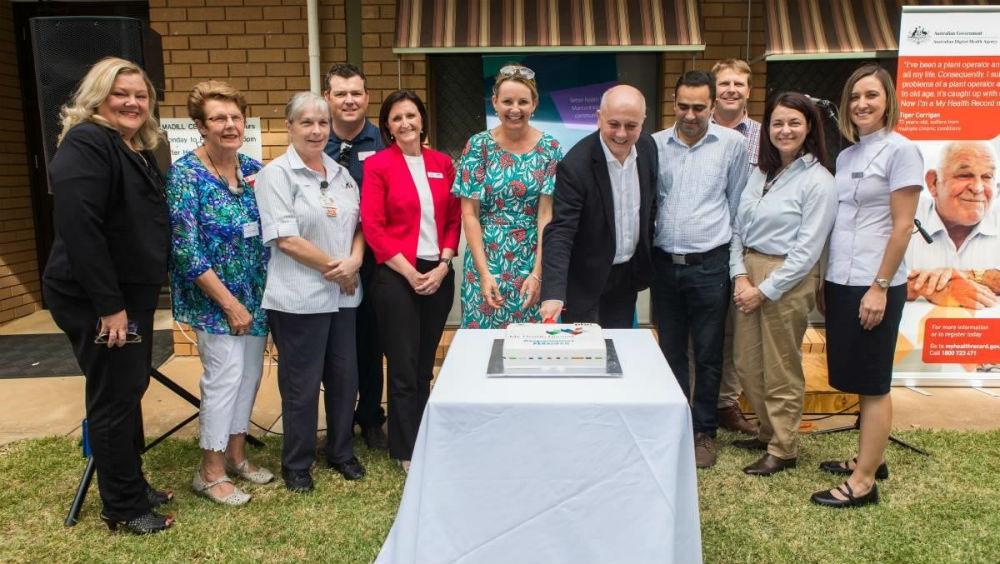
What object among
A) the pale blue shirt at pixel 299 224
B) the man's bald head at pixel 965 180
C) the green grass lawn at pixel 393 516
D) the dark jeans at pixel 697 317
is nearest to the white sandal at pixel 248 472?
the green grass lawn at pixel 393 516

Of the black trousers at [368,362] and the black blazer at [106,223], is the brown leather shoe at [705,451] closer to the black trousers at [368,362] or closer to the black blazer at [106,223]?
the black trousers at [368,362]

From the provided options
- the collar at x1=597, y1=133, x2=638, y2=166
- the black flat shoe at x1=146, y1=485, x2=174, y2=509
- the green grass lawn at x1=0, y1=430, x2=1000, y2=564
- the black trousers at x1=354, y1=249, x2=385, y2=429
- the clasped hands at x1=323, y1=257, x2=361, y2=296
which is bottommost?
the green grass lawn at x1=0, y1=430, x2=1000, y2=564

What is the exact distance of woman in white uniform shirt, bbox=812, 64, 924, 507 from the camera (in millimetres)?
2799

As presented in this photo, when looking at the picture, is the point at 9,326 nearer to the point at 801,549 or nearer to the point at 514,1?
the point at 514,1

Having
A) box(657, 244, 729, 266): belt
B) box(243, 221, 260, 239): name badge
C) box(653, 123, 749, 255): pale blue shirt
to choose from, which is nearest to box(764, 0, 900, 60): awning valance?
box(653, 123, 749, 255): pale blue shirt

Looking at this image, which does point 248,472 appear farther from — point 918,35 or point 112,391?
point 918,35

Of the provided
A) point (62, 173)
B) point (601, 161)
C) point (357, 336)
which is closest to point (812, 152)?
point (601, 161)

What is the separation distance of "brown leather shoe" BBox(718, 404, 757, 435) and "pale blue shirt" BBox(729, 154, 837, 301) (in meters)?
0.98

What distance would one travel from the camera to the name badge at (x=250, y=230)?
2994 millimetres

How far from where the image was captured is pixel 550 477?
1.87m

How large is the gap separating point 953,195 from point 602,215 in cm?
267

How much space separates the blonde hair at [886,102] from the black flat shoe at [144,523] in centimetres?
316

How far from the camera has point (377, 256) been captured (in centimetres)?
322

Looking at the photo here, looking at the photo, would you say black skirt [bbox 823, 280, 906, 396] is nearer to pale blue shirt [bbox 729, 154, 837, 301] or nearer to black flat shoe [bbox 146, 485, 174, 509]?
pale blue shirt [bbox 729, 154, 837, 301]
